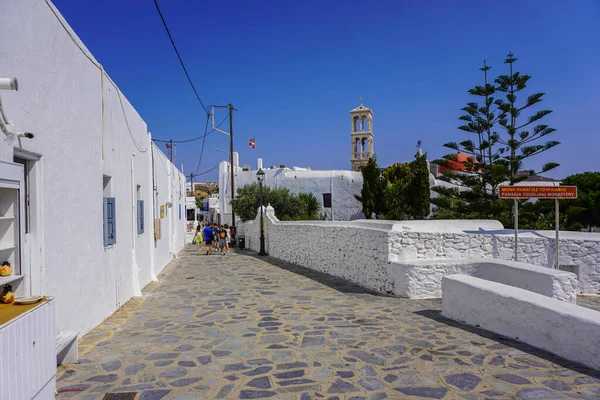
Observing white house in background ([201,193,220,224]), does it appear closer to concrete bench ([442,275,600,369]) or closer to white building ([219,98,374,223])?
white building ([219,98,374,223])

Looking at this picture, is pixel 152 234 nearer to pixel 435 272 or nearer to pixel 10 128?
pixel 435 272

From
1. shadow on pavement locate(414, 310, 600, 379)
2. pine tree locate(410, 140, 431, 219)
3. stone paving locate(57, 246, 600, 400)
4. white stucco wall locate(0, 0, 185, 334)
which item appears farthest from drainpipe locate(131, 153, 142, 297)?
pine tree locate(410, 140, 431, 219)

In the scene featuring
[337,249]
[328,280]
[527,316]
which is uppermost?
[337,249]

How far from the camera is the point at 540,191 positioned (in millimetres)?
8570

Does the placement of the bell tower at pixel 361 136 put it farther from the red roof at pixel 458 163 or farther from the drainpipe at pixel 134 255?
the drainpipe at pixel 134 255

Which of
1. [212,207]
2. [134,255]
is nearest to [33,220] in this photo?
[134,255]

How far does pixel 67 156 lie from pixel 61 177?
334 millimetres

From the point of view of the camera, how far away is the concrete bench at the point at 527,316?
16.1 feet

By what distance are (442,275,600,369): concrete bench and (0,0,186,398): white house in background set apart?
514cm

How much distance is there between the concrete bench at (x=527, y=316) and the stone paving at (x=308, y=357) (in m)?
0.19

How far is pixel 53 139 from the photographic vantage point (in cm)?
540

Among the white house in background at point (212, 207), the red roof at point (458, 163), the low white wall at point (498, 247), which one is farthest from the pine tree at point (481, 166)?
the white house in background at point (212, 207)

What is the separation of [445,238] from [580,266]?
2.87 meters

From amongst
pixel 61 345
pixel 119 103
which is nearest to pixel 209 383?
pixel 61 345
